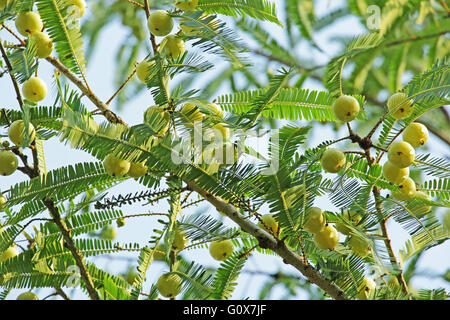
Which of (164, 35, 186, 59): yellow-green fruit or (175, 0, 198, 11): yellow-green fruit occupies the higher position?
(175, 0, 198, 11): yellow-green fruit

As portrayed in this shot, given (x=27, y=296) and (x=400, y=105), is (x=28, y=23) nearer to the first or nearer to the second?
(x=27, y=296)

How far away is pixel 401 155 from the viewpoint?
7.30ft

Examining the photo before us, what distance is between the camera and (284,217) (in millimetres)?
2008

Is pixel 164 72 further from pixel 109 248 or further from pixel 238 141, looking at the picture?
pixel 109 248

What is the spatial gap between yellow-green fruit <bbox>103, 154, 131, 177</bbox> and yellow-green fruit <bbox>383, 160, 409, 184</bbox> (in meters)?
1.03

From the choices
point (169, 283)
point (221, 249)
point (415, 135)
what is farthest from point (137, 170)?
point (415, 135)

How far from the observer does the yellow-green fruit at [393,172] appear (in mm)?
2266

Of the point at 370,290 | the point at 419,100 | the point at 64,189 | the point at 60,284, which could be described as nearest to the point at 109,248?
the point at 60,284

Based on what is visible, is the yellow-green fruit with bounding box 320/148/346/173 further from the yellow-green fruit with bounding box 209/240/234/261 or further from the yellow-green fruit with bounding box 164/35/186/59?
the yellow-green fruit with bounding box 164/35/186/59

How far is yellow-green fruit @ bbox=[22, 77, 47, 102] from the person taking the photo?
94.7 inches

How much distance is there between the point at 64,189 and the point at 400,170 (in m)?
1.33

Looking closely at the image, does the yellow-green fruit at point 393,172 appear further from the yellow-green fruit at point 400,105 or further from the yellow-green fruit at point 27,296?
the yellow-green fruit at point 27,296

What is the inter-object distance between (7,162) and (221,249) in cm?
97

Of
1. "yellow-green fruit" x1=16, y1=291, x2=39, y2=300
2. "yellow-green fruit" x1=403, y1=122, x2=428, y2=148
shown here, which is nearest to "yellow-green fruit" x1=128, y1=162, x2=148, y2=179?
"yellow-green fruit" x1=16, y1=291, x2=39, y2=300
